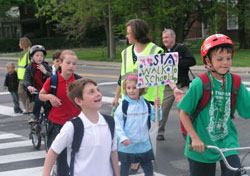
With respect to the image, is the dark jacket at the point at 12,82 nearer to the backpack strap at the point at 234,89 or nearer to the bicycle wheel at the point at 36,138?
the bicycle wheel at the point at 36,138

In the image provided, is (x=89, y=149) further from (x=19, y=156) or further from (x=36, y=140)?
(x=36, y=140)

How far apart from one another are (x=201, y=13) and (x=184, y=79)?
89.7 ft

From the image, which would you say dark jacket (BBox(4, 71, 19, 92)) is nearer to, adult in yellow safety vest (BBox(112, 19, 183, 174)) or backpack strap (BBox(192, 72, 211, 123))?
adult in yellow safety vest (BBox(112, 19, 183, 174))

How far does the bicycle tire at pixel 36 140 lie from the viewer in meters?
8.89

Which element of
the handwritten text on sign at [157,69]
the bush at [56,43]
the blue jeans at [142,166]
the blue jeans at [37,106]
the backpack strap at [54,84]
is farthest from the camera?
the bush at [56,43]

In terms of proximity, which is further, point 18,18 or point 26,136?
point 18,18

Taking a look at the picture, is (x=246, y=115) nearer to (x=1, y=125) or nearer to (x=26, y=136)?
(x=26, y=136)

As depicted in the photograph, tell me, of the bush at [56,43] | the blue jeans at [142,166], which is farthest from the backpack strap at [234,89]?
the bush at [56,43]

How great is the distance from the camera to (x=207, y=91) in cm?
416

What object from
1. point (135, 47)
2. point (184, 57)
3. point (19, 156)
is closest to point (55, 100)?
point (135, 47)

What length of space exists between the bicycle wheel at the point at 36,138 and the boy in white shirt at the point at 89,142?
492 cm

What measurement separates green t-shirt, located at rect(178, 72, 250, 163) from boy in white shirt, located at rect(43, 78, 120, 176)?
684 mm

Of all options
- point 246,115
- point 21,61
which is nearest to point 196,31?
point 21,61

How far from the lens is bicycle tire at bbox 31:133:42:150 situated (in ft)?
29.2
